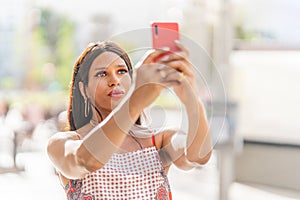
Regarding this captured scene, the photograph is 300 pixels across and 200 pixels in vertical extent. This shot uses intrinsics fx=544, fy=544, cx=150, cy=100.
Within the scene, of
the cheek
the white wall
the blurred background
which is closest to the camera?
the cheek

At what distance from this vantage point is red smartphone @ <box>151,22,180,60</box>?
0.39 meters

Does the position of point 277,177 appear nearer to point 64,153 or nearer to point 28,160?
point 28,160

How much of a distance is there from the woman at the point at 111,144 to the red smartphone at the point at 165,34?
0.16ft

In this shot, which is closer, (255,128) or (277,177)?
(277,177)

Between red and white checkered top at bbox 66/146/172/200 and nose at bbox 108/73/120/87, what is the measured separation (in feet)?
0.22

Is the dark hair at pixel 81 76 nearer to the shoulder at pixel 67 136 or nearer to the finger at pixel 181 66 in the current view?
the shoulder at pixel 67 136

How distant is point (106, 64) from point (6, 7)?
4.58 m

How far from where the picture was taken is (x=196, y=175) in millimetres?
3379

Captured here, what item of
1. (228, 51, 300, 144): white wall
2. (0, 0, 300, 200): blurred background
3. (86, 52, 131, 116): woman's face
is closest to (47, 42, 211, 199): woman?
(86, 52, 131, 116): woman's face

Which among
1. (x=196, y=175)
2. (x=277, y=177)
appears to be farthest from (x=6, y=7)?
(x=277, y=177)

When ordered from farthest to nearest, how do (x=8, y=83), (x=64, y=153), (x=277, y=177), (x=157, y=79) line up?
(x=8, y=83), (x=277, y=177), (x=64, y=153), (x=157, y=79)

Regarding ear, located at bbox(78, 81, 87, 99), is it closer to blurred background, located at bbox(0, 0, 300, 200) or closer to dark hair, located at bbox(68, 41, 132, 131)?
dark hair, located at bbox(68, 41, 132, 131)

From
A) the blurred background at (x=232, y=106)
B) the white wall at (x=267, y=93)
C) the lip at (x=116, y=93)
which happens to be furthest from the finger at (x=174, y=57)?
the white wall at (x=267, y=93)

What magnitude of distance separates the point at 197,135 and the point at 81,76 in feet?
0.42
